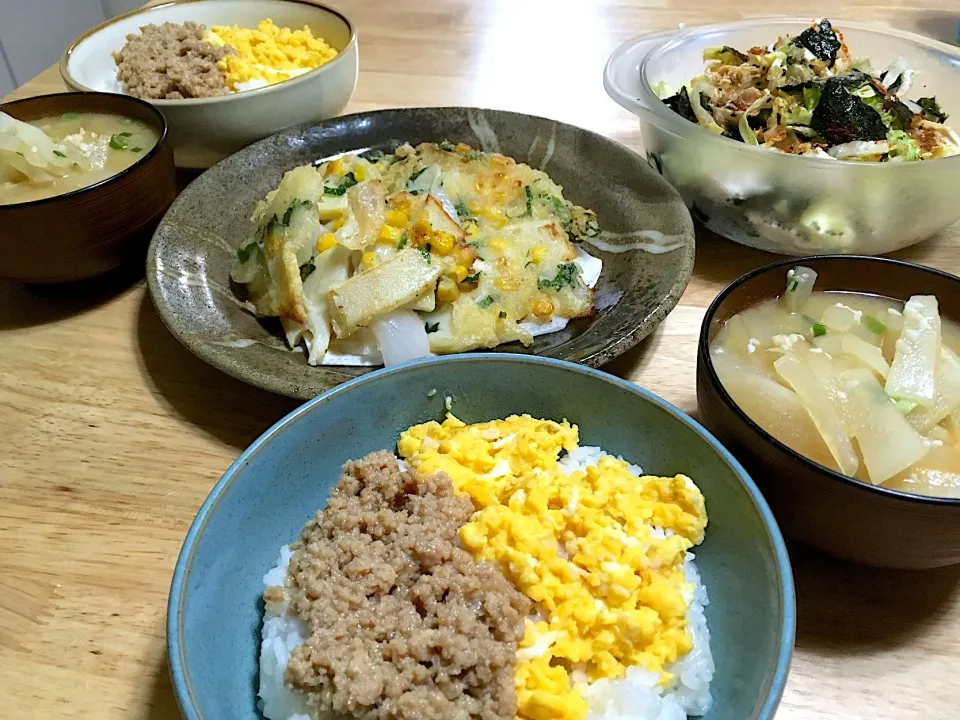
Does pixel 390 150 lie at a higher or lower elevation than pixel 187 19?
lower

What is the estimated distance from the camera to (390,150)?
214 centimetres

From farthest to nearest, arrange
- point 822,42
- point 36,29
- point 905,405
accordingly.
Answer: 1. point 36,29
2. point 822,42
3. point 905,405

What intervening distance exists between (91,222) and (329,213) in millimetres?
525

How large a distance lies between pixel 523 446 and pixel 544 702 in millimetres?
397

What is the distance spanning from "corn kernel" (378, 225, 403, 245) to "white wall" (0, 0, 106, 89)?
3.88m

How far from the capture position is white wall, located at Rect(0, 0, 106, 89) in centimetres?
433

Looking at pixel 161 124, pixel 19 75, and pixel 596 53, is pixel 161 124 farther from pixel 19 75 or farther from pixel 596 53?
pixel 19 75

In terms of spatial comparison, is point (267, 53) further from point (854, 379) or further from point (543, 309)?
point (854, 379)

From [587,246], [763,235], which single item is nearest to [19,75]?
[587,246]

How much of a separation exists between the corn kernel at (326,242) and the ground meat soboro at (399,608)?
0.66m

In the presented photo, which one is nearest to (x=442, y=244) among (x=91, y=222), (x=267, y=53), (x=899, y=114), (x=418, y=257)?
(x=418, y=257)

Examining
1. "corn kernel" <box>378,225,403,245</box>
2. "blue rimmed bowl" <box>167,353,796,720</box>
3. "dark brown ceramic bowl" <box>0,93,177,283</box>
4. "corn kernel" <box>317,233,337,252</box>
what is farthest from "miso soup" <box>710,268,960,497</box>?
"dark brown ceramic bowl" <box>0,93,177,283</box>

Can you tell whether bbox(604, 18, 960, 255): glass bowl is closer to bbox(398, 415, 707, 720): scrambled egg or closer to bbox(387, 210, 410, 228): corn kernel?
bbox(387, 210, 410, 228): corn kernel

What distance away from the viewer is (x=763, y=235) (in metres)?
1.83
